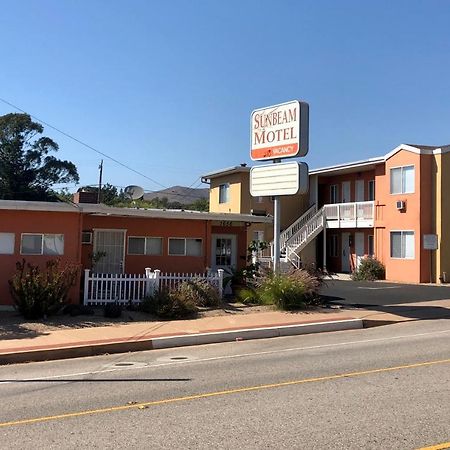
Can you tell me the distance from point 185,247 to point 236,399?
1324 centimetres

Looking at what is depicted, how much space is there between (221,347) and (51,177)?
56.0m

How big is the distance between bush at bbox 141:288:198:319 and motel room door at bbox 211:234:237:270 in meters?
5.68

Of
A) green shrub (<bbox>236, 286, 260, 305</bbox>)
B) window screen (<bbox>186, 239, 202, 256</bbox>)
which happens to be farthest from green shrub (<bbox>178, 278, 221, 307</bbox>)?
window screen (<bbox>186, 239, 202, 256</bbox>)

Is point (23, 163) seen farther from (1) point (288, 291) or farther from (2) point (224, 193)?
(1) point (288, 291)

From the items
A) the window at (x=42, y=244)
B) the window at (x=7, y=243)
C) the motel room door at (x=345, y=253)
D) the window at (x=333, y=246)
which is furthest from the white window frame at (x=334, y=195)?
the window at (x=7, y=243)

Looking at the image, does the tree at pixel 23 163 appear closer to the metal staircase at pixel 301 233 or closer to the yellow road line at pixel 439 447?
the metal staircase at pixel 301 233

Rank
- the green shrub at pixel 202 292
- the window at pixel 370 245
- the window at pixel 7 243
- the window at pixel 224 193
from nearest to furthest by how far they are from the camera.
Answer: the window at pixel 7 243 < the green shrub at pixel 202 292 < the window at pixel 370 245 < the window at pixel 224 193

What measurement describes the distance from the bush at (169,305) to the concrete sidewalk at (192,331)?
0.58 meters

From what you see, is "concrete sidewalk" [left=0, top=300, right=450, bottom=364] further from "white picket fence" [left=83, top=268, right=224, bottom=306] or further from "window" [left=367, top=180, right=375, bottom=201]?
"window" [left=367, top=180, right=375, bottom=201]

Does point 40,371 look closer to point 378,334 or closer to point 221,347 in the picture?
point 221,347

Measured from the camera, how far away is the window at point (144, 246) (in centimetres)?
1980

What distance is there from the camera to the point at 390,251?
98.1 ft

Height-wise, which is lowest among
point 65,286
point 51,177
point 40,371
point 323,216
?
point 40,371

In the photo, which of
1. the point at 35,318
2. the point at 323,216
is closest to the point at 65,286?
the point at 35,318
